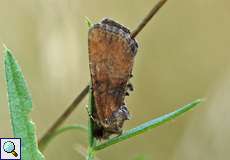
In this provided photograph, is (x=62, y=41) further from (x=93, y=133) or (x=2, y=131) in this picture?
(x=93, y=133)

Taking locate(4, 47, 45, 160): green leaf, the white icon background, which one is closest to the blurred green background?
the white icon background

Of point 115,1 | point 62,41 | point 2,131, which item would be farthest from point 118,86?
point 115,1

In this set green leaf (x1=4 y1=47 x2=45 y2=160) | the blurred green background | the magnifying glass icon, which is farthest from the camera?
the blurred green background

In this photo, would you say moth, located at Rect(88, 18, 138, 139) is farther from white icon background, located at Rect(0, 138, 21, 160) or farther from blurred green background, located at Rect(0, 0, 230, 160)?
blurred green background, located at Rect(0, 0, 230, 160)

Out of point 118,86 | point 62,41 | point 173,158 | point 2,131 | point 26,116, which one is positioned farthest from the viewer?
point 173,158

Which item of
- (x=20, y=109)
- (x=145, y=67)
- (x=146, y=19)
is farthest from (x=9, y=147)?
(x=145, y=67)

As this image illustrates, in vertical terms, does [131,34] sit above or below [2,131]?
above
